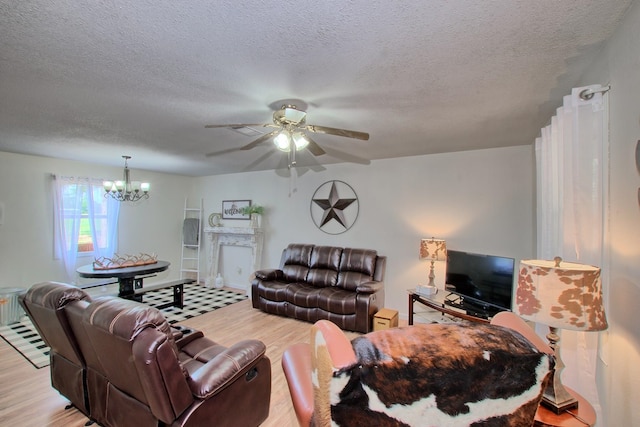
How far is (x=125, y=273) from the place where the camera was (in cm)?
384

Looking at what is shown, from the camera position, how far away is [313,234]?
4.95 meters

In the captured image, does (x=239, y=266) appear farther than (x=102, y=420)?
Yes

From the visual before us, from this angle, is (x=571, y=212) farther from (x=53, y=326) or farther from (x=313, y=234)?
(x=313, y=234)

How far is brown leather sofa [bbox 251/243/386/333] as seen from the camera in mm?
3553

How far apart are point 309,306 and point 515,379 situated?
3146mm

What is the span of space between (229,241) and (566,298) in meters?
5.63

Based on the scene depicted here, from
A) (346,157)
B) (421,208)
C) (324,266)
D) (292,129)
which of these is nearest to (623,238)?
(292,129)

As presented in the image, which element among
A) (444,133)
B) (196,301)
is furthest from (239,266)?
(444,133)

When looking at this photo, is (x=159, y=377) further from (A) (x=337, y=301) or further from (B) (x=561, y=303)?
(A) (x=337, y=301)

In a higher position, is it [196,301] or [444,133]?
[444,133]

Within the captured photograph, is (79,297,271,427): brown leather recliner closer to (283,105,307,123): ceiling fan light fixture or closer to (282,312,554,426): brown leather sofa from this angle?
(282,312,554,426): brown leather sofa

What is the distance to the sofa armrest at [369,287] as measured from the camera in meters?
3.54

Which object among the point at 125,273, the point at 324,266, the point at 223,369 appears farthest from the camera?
the point at 324,266

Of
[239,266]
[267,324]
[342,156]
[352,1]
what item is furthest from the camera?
[239,266]
